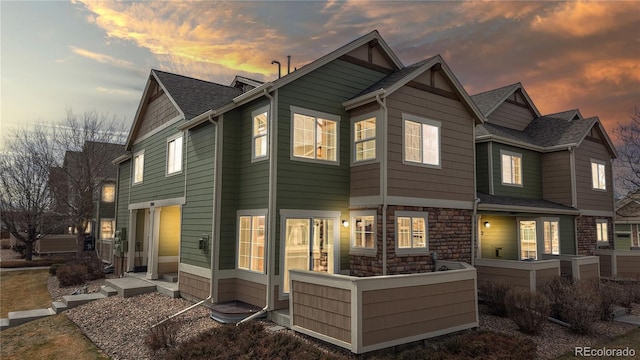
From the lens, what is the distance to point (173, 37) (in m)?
16.2

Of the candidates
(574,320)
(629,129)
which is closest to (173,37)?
(574,320)

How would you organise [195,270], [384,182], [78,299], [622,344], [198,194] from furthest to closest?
[78,299] → [198,194] → [195,270] → [384,182] → [622,344]

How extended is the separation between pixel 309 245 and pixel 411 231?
2.99m

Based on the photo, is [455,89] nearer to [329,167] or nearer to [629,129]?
[329,167]

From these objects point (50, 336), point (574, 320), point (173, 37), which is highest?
point (173, 37)

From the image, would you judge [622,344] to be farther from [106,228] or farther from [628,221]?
[106,228]

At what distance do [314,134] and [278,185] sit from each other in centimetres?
189

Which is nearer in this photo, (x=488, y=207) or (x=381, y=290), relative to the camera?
(x=381, y=290)

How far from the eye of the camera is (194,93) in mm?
14852

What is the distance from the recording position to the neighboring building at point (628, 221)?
2580 centimetres

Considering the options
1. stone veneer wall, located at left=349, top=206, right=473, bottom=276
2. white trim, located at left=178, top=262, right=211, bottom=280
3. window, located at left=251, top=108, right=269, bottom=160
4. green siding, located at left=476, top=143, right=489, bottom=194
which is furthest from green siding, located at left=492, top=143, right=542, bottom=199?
white trim, located at left=178, top=262, right=211, bottom=280

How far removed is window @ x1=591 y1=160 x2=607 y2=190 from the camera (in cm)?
1827

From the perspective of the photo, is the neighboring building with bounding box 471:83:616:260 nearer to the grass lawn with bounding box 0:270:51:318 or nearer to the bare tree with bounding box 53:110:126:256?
the grass lawn with bounding box 0:270:51:318

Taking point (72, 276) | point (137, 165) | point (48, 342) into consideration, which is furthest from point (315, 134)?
point (72, 276)
